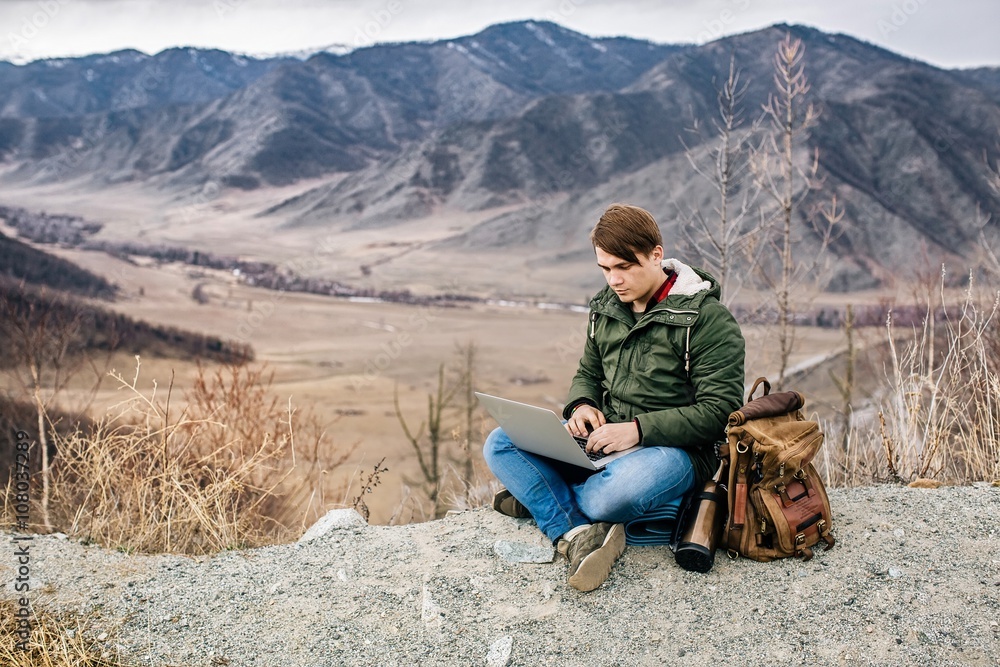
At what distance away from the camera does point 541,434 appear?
2771 millimetres

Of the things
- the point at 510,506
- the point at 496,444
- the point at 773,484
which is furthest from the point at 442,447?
the point at 773,484

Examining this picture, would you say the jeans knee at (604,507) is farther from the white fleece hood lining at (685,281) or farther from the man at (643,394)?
the white fleece hood lining at (685,281)

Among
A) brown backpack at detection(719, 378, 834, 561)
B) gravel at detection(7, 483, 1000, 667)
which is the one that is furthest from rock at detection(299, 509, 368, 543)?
brown backpack at detection(719, 378, 834, 561)

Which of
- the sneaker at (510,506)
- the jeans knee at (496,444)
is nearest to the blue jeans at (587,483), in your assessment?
the jeans knee at (496,444)

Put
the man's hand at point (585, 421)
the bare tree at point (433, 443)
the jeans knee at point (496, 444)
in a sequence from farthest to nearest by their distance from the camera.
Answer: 1. the bare tree at point (433, 443)
2. the jeans knee at point (496, 444)
3. the man's hand at point (585, 421)

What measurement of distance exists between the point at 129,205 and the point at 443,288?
2333 centimetres

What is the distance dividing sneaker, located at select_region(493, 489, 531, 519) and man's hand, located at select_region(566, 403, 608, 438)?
481 mm

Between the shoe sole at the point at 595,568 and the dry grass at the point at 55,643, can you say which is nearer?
the dry grass at the point at 55,643

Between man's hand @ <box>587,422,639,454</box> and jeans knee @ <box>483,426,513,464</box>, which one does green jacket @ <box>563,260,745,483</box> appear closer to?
man's hand @ <box>587,422,639,454</box>

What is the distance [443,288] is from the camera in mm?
26562

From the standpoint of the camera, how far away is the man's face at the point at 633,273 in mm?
2725

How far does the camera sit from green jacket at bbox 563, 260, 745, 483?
2.69 metres

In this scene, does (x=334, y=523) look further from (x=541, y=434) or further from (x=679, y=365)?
(x=679, y=365)

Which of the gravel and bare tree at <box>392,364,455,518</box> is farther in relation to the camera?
bare tree at <box>392,364,455,518</box>
